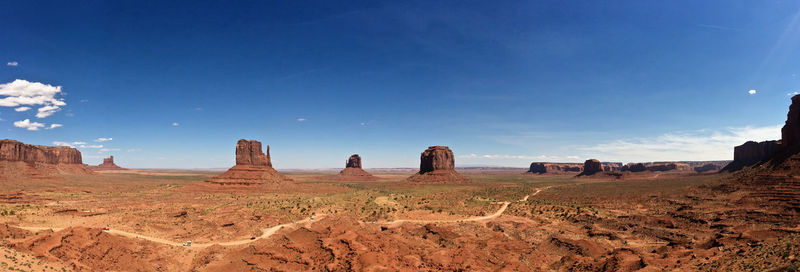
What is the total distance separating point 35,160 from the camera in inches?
4929

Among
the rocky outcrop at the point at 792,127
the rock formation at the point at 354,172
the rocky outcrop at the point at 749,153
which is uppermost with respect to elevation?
the rocky outcrop at the point at 792,127

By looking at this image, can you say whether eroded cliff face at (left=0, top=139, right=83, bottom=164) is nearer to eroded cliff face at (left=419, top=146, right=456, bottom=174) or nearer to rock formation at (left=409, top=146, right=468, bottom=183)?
rock formation at (left=409, top=146, right=468, bottom=183)

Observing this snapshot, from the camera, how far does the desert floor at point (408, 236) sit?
2233 centimetres

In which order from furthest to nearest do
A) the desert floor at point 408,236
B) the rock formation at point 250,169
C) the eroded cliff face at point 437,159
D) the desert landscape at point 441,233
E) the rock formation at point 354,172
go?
the rock formation at point 354,172 → the eroded cliff face at point 437,159 → the rock formation at point 250,169 → the desert landscape at point 441,233 → the desert floor at point 408,236

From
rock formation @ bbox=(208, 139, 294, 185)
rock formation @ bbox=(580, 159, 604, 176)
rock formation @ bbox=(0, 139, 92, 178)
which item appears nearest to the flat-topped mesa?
rock formation @ bbox=(208, 139, 294, 185)

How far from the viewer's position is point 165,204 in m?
52.8

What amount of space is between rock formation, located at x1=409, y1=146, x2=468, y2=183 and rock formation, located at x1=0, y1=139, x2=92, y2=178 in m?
138

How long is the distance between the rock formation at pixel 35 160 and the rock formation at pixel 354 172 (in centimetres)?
11666

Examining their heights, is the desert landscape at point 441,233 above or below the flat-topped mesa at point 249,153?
below

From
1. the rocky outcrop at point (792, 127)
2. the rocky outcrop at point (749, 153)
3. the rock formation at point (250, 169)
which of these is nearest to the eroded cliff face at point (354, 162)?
the rock formation at point (250, 169)

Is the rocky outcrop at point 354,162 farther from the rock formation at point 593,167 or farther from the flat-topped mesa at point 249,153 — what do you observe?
the rock formation at point 593,167

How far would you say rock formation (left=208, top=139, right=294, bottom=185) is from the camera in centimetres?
8638

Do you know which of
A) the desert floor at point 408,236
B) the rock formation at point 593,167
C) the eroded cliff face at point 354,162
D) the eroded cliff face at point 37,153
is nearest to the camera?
the desert floor at point 408,236

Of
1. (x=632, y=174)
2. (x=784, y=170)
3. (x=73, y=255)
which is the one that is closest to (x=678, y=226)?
(x=784, y=170)
